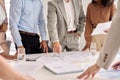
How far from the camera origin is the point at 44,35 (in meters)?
3.21

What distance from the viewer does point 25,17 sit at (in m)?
3.02

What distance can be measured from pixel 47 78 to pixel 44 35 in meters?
1.51

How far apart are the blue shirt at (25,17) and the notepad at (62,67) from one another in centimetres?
96

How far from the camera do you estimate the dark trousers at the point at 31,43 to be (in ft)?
10.1

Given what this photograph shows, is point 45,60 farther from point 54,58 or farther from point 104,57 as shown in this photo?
point 104,57

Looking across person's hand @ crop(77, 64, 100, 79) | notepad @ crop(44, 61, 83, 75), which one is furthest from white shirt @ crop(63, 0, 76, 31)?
person's hand @ crop(77, 64, 100, 79)

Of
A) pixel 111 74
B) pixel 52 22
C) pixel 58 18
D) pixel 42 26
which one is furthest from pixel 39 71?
pixel 42 26

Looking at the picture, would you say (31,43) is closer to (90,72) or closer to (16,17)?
(16,17)

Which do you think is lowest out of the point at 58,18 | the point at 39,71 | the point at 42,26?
the point at 39,71

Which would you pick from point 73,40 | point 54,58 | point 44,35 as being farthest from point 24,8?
point 54,58

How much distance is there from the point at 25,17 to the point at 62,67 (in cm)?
127

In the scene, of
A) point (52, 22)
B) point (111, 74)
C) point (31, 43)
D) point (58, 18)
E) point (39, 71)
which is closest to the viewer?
point (111, 74)

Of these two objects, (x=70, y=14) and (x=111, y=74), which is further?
(x=70, y=14)

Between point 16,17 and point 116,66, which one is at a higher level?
point 16,17
